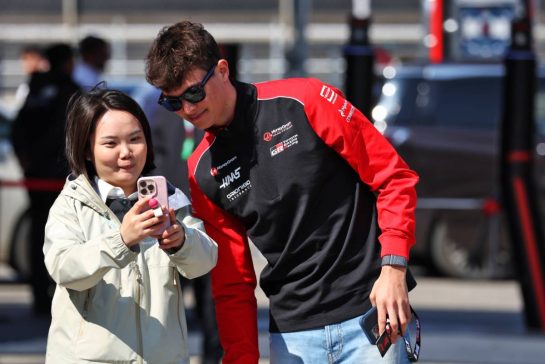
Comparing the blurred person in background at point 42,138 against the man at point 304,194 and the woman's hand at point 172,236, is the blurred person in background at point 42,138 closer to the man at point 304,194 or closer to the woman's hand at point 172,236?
the man at point 304,194


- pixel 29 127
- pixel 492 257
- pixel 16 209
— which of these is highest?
pixel 29 127

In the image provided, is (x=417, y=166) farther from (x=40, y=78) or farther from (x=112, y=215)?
(x=112, y=215)

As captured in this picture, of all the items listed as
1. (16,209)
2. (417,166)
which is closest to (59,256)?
(16,209)

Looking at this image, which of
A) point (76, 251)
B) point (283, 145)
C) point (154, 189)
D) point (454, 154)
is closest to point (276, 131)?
point (283, 145)

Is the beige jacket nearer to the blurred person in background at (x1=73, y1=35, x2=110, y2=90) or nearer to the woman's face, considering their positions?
the woman's face

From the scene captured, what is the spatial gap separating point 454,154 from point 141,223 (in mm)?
8753

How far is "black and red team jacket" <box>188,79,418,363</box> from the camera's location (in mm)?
3840

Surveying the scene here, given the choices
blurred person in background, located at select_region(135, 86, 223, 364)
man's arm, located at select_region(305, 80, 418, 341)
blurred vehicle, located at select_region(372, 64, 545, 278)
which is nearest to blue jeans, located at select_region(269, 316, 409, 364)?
man's arm, located at select_region(305, 80, 418, 341)

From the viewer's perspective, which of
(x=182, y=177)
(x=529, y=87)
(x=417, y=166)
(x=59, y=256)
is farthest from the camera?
(x=417, y=166)

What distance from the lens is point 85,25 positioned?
2756 cm

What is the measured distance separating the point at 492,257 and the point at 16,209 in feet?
14.2

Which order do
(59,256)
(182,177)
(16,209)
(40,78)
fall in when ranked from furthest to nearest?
(16,209) < (40,78) < (182,177) < (59,256)

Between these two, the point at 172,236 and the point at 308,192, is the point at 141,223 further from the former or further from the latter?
the point at 308,192

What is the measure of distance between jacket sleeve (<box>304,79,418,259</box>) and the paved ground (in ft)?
12.7
